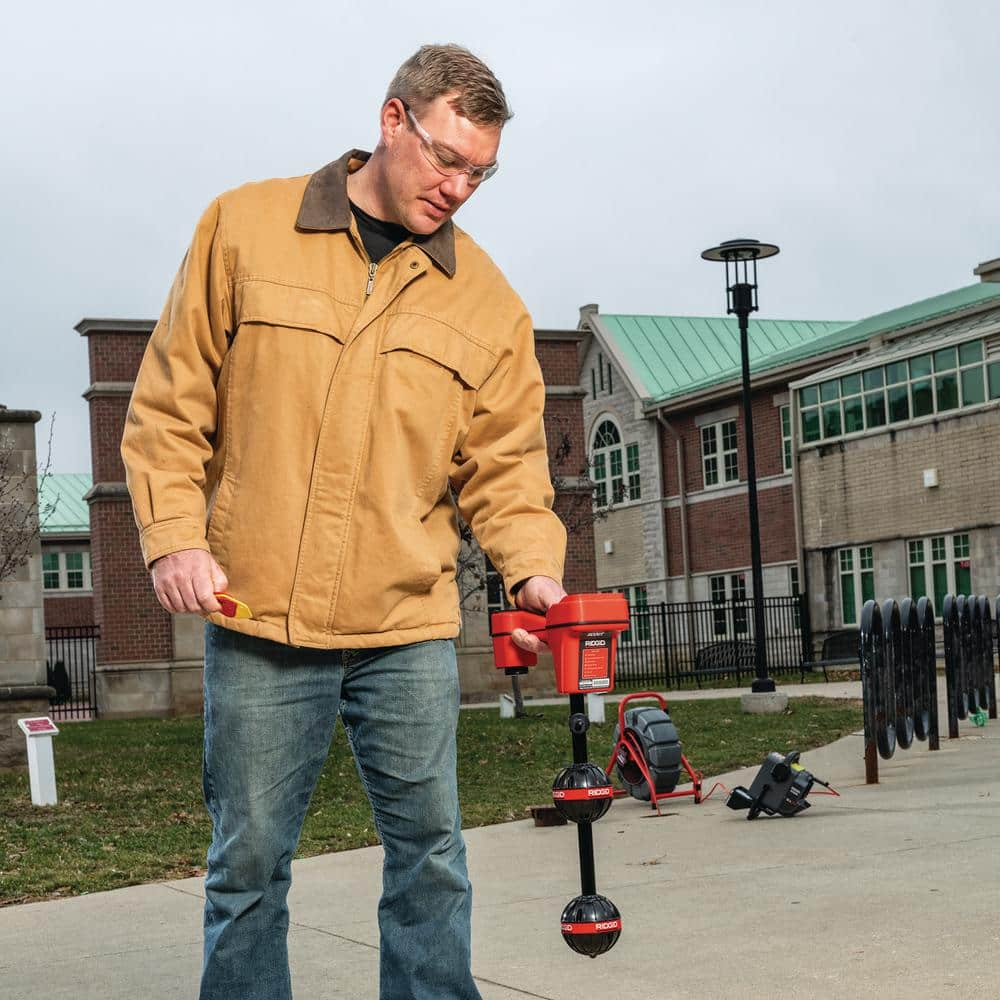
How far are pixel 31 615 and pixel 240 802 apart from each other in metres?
10.8

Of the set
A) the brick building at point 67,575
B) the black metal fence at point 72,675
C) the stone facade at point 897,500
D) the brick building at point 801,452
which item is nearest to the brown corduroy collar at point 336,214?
the black metal fence at point 72,675

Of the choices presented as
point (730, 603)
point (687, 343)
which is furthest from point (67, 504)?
point (730, 603)

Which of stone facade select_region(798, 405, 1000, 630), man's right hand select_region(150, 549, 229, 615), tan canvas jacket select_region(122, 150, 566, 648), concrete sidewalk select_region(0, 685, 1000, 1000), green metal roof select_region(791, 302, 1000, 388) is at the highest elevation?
green metal roof select_region(791, 302, 1000, 388)

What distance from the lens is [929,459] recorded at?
31.6 m

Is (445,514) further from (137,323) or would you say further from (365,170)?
(137,323)

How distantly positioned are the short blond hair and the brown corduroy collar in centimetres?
24

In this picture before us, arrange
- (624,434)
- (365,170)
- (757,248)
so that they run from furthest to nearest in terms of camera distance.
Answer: (624,434), (757,248), (365,170)

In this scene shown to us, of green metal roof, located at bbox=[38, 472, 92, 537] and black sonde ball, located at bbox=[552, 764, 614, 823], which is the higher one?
green metal roof, located at bbox=[38, 472, 92, 537]

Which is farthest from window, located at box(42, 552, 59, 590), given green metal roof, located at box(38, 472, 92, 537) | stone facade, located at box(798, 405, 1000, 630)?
stone facade, located at box(798, 405, 1000, 630)

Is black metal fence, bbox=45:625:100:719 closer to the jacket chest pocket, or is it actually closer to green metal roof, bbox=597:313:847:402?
green metal roof, bbox=597:313:847:402

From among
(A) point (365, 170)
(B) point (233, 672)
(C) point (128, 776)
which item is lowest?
(C) point (128, 776)

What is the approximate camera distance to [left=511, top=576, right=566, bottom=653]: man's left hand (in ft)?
10.8

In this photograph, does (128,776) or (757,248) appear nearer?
(128,776)

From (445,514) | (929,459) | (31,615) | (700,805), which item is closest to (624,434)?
(929,459)
